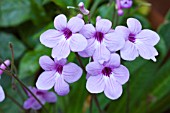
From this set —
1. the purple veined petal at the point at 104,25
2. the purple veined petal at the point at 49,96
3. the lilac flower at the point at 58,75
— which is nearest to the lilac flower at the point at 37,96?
the purple veined petal at the point at 49,96

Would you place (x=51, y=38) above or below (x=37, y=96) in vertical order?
above

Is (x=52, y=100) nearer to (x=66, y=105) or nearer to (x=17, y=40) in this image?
(x=66, y=105)

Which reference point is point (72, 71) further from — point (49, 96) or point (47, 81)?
point (49, 96)

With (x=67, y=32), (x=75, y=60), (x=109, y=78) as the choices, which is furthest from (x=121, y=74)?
Result: (x=75, y=60)

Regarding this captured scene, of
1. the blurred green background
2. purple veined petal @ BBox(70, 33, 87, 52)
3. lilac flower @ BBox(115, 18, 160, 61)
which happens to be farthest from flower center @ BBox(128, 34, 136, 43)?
the blurred green background

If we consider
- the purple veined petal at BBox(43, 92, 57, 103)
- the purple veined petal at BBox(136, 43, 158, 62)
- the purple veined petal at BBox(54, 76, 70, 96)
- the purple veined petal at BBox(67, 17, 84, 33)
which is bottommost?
the purple veined petal at BBox(43, 92, 57, 103)

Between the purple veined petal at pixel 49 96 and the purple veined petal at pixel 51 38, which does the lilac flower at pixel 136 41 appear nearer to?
the purple veined petal at pixel 51 38

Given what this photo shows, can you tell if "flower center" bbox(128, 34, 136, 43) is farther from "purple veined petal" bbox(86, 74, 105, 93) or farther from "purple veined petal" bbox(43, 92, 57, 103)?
"purple veined petal" bbox(43, 92, 57, 103)
